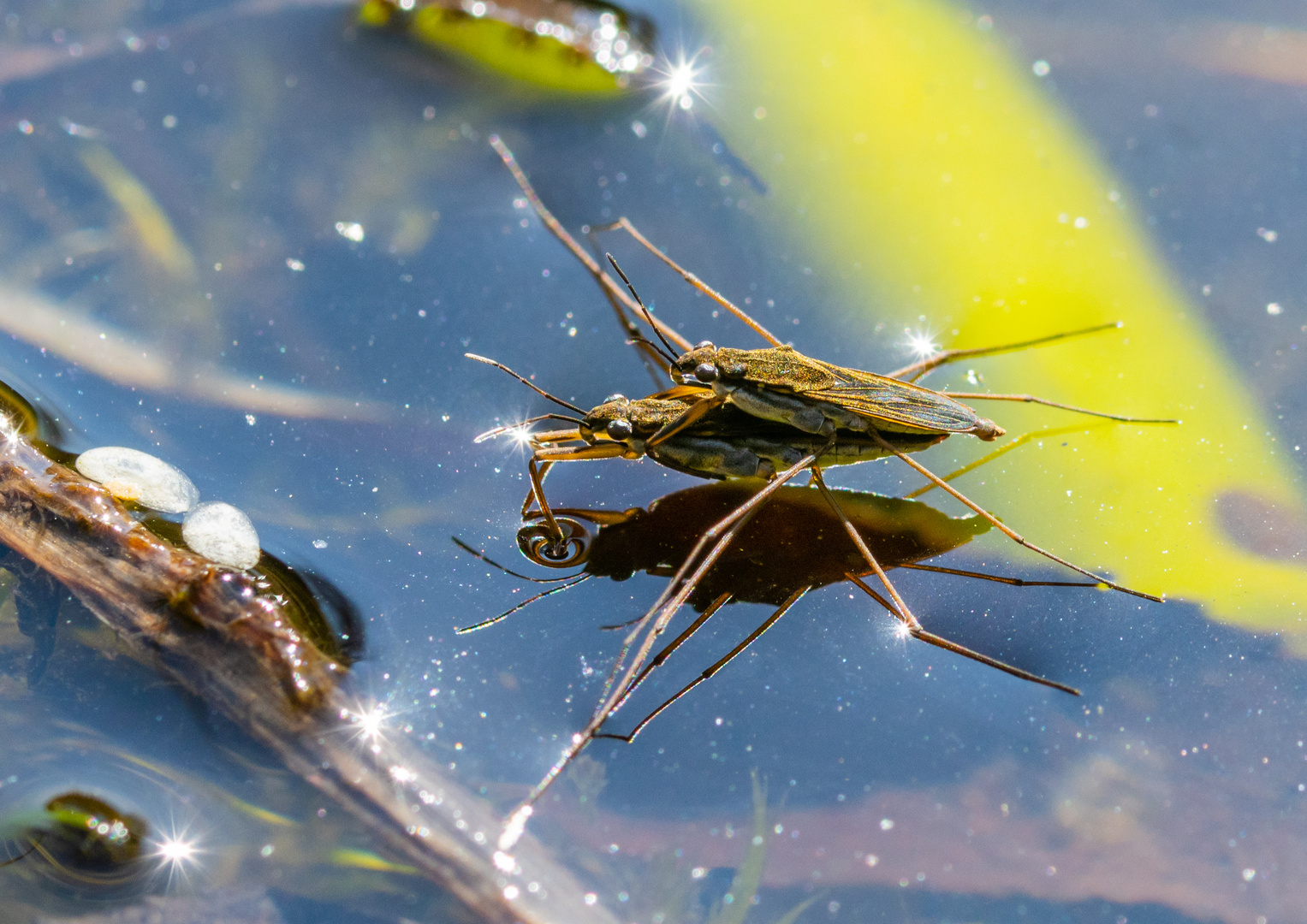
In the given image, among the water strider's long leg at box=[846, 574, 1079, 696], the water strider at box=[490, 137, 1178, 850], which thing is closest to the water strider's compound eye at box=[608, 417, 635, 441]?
the water strider at box=[490, 137, 1178, 850]

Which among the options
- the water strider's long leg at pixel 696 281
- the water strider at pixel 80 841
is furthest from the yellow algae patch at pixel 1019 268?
the water strider at pixel 80 841

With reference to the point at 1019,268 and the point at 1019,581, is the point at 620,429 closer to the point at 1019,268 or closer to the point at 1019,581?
the point at 1019,581

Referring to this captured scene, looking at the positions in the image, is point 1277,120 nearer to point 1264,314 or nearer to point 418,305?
point 1264,314

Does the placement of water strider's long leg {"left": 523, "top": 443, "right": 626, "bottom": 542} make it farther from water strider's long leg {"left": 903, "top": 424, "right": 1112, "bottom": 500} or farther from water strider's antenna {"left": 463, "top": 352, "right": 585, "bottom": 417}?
water strider's long leg {"left": 903, "top": 424, "right": 1112, "bottom": 500}

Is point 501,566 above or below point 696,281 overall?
below

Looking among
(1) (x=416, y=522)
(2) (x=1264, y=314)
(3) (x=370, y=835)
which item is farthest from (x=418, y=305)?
(2) (x=1264, y=314)

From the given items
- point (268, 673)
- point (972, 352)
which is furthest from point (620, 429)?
point (972, 352)
